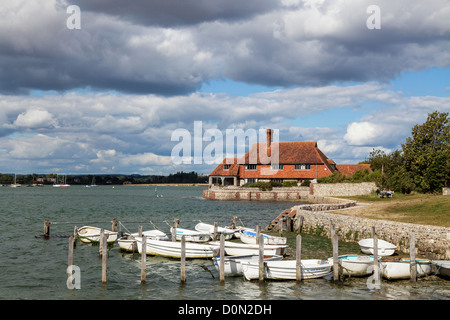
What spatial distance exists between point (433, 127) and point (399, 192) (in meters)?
10.2

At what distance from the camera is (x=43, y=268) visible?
24.2 meters

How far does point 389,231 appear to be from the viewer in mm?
28141

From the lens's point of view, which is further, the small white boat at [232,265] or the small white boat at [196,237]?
the small white boat at [196,237]

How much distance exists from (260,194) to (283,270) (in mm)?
66144

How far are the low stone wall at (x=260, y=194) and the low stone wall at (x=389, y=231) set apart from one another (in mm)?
45174

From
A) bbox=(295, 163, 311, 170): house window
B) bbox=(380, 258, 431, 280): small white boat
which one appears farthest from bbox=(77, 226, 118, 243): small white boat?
bbox=(295, 163, 311, 170): house window

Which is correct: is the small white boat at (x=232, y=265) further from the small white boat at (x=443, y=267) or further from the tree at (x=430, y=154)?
the tree at (x=430, y=154)

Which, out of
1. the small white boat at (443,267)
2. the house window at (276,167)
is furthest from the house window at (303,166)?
the small white boat at (443,267)

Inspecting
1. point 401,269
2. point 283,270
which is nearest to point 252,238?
point 283,270

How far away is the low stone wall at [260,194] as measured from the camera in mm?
84125

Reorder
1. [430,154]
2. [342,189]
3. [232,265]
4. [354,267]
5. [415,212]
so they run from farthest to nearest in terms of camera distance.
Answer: [342,189]
[430,154]
[415,212]
[232,265]
[354,267]

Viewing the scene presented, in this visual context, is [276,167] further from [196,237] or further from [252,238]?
[196,237]

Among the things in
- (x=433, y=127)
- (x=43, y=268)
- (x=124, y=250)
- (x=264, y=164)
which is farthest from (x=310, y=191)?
(x=43, y=268)
